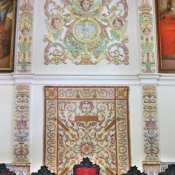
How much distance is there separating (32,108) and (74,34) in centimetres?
192

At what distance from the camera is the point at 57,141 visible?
6.31m

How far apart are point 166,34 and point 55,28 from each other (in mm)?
2546

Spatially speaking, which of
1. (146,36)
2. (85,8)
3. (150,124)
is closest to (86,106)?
(150,124)

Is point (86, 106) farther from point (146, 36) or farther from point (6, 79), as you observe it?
point (146, 36)

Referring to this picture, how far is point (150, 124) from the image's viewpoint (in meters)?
6.33

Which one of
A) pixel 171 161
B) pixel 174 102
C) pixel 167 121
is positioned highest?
pixel 174 102

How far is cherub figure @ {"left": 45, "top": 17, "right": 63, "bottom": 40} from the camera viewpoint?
6.74m

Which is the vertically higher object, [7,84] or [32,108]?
[7,84]

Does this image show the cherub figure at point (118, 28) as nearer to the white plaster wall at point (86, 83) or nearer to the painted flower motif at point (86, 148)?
the white plaster wall at point (86, 83)

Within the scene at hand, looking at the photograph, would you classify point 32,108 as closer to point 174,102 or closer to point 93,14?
point 93,14

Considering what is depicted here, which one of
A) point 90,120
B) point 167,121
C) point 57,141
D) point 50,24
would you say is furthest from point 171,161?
point 50,24

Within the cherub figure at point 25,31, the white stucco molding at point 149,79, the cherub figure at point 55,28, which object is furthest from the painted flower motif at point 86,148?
the cherub figure at point 25,31

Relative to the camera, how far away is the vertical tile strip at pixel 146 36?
6543mm

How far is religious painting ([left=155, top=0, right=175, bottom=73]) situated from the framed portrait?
10.9 ft
